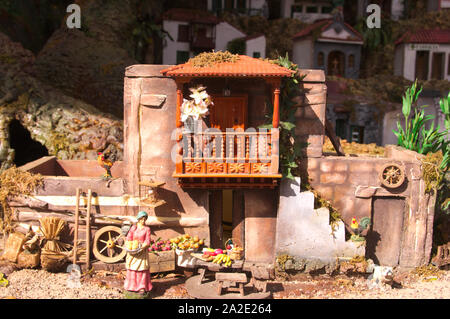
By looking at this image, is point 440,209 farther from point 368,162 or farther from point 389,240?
point 368,162

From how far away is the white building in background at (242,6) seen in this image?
40.2 meters

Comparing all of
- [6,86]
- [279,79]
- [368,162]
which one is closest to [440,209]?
[368,162]

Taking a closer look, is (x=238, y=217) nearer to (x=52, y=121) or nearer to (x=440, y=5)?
(x=52, y=121)

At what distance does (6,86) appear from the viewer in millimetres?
20703

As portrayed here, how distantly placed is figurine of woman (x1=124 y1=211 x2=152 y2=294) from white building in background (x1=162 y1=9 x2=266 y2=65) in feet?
91.1

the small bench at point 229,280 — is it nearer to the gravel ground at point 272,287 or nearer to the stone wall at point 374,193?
the gravel ground at point 272,287

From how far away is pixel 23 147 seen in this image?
22.4 meters

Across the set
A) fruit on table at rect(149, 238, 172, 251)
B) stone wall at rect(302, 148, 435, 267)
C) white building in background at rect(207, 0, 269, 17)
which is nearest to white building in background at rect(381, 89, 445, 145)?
white building in background at rect(207, 0, 269, 17)

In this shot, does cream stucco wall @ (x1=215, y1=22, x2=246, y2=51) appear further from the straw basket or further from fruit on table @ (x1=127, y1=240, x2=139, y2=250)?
fruit on table @ (x1=127, y1=240, x2=139, y2=250)

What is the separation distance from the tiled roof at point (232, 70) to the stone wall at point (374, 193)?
2717mm

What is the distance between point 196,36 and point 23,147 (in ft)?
60.8

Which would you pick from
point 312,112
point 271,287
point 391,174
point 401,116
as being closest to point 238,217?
point 271,287
